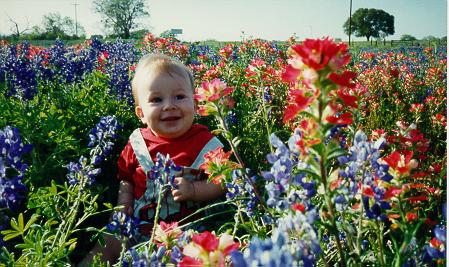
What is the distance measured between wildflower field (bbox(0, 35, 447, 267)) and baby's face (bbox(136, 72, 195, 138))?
25cm

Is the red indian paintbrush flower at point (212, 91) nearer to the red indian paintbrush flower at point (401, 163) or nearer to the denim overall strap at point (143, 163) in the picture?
the red indian paintbrush flower at point (401, 163)

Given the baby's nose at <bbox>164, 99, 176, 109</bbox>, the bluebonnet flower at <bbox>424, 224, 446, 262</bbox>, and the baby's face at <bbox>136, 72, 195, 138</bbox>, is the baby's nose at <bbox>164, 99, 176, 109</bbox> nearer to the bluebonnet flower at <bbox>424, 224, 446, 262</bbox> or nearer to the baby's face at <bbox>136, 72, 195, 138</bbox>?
the baby's face at <bbox>136, 72, 195, 138</bbox>

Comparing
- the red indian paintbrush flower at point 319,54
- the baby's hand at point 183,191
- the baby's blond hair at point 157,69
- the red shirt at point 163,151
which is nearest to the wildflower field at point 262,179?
the red indian paintbrush flower at point 319,54

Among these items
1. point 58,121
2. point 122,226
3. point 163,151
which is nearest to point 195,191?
point 163,151

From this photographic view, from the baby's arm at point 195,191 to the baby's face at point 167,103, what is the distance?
0.29 m

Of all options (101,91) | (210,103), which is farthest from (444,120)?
(101,91)

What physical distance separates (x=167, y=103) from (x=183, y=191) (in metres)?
0.44

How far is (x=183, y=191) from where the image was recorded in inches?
79.3

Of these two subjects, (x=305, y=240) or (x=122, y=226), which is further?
(x=122, y=226)

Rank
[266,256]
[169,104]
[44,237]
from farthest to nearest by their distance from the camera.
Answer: [169,104], [44,237], [266,256]

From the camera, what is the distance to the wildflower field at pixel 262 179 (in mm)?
804

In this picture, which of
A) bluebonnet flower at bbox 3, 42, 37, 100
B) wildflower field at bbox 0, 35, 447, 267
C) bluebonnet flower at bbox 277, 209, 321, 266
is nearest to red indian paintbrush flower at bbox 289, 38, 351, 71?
wildflower field at bbox 0, 35, 447, 267

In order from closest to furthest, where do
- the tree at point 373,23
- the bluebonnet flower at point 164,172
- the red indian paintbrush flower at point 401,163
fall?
the red indian paintbrush flower at point 401,163
the bluebonnet flower at point 164,172
the tree at point 373,23

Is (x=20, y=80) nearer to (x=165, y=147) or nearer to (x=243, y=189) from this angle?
(x=165, y=147)
